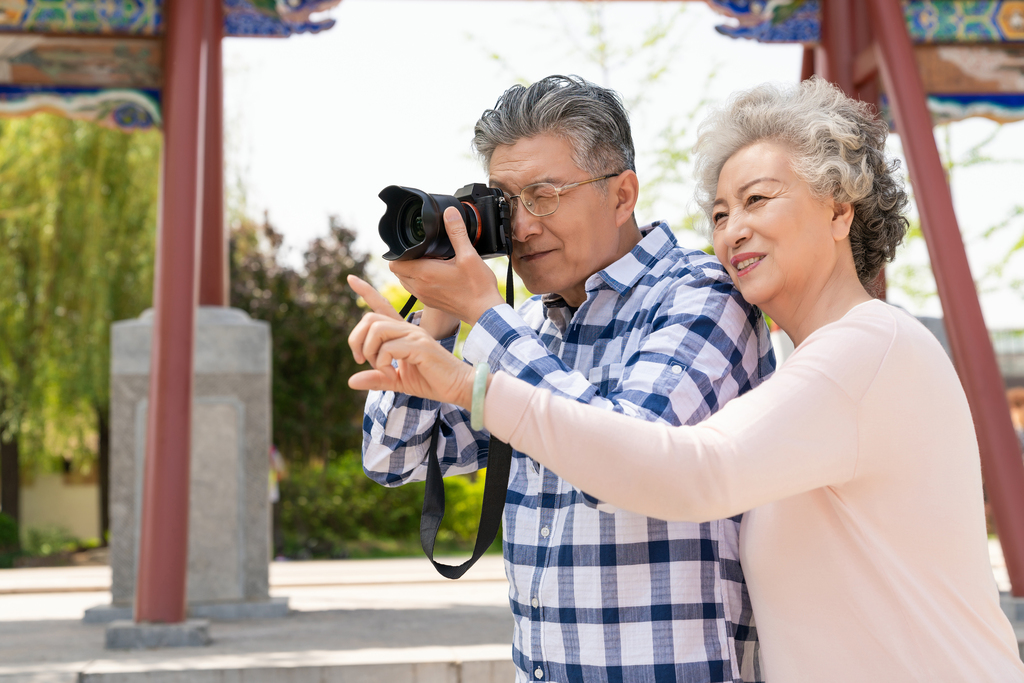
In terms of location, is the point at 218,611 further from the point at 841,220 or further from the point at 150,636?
the point at 841,220

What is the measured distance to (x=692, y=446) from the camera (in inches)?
44.7

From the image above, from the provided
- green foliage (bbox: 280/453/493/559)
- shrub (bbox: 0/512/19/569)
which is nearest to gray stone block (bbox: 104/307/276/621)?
green foliage (bbox: 280/453/493/559)

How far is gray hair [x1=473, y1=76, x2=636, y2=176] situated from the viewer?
1592mm

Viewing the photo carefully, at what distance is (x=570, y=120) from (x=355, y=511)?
1231 centimetres

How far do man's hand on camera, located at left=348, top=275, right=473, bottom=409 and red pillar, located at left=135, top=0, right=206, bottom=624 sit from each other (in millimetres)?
4036

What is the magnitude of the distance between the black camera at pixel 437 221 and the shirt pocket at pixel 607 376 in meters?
0.24

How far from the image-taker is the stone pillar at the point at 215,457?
5.97m

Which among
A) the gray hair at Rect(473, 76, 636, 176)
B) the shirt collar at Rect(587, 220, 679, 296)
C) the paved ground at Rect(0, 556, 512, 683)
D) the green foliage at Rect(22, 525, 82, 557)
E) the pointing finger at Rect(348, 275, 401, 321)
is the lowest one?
the green foliage at Rect(22, 525, 82, 557)

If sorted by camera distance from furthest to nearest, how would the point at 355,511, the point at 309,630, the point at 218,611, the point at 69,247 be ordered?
the point at 355,511, the point at 69,247, the point at 218,611, the point at 309,630

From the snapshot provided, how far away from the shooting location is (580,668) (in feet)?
4.60

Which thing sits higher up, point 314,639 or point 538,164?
point 538,164

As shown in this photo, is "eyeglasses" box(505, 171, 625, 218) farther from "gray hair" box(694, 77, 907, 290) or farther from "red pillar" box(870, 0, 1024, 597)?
"red pillar" box(870, 0, 1024, 597)

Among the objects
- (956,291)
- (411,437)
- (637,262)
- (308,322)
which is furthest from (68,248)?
(637,262)

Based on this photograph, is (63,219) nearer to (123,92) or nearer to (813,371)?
(123,92)
